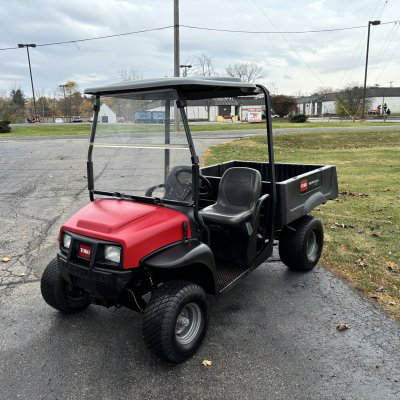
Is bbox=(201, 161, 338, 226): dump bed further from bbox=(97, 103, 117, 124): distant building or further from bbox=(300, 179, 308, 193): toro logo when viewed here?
bbox=(97, 103, 117, 124): distant building

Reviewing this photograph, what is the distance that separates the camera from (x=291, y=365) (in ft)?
8.82

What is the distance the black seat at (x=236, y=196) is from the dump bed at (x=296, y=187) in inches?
8.1

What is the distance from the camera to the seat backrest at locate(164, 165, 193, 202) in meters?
3.04

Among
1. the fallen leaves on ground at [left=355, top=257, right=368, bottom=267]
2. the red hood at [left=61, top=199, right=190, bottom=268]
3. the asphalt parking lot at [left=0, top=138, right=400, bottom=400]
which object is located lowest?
the asphalt parking lot at [left=0, top=138, right=400, bottom=400]

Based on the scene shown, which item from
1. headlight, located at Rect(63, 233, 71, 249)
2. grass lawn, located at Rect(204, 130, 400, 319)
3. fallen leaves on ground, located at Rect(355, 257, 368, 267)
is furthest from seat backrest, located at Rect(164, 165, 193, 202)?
fallen leaves on ground, located at Rect(355, 257, 368, 267)

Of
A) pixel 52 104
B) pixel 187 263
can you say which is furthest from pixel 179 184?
pixel 52 104

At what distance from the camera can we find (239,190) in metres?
3.77

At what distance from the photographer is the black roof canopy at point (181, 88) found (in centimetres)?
259

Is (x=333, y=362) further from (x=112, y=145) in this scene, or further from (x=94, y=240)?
(x=112, y=145)

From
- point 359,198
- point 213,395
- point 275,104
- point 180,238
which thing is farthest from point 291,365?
point 275,104

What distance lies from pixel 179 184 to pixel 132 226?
2.12 feet

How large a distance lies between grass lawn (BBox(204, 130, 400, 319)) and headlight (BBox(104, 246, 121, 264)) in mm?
2422

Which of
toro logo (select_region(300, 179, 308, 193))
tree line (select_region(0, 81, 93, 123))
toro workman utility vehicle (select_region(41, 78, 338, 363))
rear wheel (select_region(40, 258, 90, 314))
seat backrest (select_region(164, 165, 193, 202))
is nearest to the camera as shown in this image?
toro workman utility vehicle (select_region(41, 78, 338, 363))

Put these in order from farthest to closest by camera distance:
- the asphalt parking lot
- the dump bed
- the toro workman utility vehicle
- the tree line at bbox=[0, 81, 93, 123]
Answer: the tree line at bbox=[0, 81, 93, 123] → the dump bed → the toro workman utility vehicle → the asphalt parking lot
